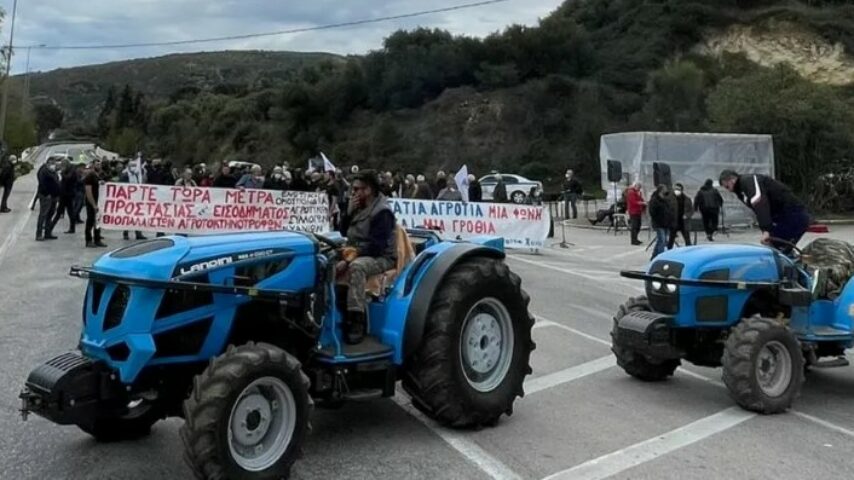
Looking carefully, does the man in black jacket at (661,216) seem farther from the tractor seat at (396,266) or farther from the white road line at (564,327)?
the tractor seat at (396,266)

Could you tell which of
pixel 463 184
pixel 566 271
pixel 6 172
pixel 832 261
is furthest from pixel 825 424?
pixel 6 172

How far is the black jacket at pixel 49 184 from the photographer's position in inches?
763

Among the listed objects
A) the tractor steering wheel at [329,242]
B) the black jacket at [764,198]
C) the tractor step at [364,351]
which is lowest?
the tractor step at [364,351]

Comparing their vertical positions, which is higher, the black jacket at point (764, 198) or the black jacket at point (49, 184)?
the black jacket at point (49, 184)

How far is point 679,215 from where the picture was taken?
22938 millimetres

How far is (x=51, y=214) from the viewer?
65.1 ft

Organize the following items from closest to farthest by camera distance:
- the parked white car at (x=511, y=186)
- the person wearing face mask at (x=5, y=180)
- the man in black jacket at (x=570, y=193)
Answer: the person wearing face mask at (x=5, y=180)
the man in black jacket at (x=570, y=193)
the parked white car at (x=511, y=186)

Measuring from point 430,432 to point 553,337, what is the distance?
4313 mm

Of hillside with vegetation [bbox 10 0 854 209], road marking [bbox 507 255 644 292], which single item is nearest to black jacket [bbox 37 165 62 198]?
road marking [bbox 507 255 644 292]

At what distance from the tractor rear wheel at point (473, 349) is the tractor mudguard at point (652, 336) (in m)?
1.17

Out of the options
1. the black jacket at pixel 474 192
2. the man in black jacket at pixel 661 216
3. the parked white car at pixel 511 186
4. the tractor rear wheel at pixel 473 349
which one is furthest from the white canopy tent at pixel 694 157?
the tractor rear wheel at pixel 473 349

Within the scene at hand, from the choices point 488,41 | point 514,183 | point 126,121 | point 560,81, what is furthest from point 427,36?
point 126,121

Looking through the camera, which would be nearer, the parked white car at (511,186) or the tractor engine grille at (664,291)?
the tractor engine grille at (664,291)

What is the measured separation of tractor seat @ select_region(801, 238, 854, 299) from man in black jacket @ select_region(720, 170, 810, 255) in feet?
0.77
